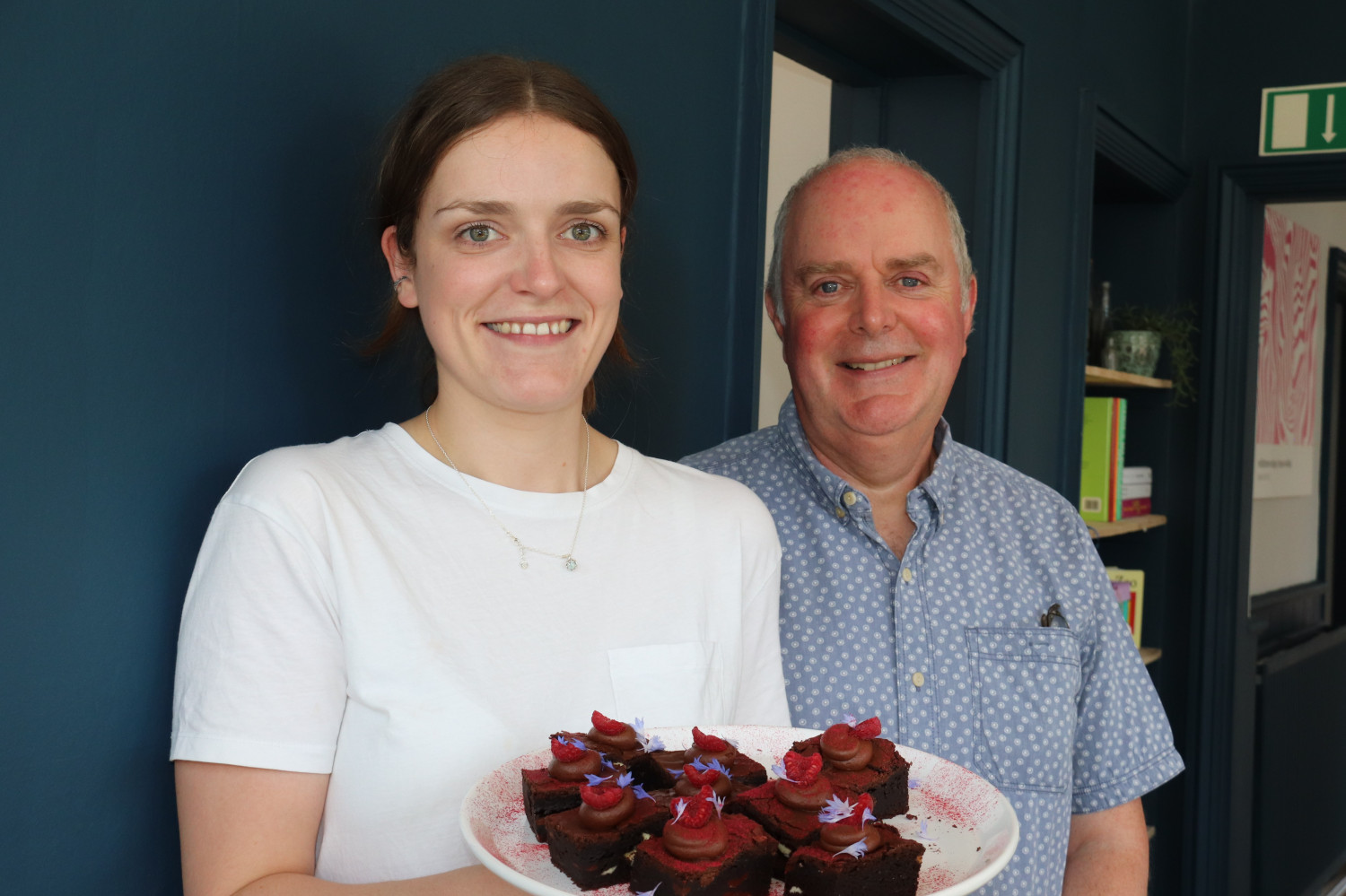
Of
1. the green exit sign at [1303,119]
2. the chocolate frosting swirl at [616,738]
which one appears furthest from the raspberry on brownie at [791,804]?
the green exit sign at [1303,119]

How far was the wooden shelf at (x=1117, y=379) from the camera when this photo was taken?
11.9 feet

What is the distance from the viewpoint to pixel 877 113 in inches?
115

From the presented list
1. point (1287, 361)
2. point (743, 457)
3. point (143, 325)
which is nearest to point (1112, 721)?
point (743, 457)

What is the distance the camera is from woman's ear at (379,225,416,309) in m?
1.26

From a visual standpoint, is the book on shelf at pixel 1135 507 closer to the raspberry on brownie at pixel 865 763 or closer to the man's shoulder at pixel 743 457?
the man's shoulder at pixel 743 457

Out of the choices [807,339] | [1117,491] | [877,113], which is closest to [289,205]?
[807,339]

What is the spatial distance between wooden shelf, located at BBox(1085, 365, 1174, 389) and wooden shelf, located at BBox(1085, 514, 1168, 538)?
46 cm

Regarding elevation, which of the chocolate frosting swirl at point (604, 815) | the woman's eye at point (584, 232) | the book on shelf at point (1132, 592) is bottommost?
the book on shelf at point (1132, 592)

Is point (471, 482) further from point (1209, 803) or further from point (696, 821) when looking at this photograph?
point (1209, 803)

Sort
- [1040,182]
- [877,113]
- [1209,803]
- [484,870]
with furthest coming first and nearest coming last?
[1209,803] → [1040,182] → [877,113] → [484,870]

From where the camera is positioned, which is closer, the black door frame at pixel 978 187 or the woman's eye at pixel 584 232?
the woman's eye at pixel 584 232

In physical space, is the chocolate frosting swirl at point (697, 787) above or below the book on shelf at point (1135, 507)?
below

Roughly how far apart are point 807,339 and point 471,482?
78 centimetres

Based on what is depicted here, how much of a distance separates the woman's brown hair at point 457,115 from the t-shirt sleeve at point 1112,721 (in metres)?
1.07
